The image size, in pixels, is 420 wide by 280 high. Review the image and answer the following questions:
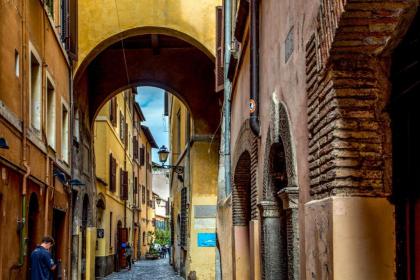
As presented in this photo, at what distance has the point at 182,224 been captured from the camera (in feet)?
90.7

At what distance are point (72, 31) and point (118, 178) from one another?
17.1m

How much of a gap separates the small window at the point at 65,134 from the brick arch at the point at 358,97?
12.6 metres

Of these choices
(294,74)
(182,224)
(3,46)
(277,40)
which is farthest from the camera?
(182,224)

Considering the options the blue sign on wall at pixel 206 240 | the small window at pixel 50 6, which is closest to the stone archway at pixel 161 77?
the blue sign on wall at pixel 206 240

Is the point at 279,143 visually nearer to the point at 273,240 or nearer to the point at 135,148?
the point at 273,240

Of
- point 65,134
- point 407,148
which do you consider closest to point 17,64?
point 65,134

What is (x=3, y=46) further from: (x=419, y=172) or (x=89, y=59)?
(x=89, y=59)

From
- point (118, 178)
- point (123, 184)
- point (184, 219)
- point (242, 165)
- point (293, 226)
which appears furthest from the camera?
point (123, 184)

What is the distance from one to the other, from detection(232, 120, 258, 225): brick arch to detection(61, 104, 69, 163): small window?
5235 mm

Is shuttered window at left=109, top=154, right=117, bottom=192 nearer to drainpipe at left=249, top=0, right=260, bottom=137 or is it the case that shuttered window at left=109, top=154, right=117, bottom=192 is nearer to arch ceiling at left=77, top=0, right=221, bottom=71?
arch ceiling at left=77, top=0, right=221, bottom=71

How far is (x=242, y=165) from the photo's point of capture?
12445mm

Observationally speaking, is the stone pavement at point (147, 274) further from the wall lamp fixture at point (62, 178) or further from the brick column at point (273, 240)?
the brick column at point (273, 240)

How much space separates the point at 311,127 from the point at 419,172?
1.34 metres

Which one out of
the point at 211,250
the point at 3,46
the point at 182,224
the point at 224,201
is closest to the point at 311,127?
the point at 3,46
